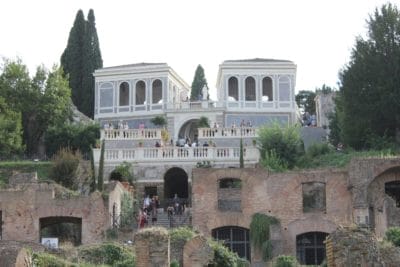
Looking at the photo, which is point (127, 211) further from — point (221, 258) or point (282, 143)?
point (221, 258)

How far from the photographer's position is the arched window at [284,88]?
61.9 m

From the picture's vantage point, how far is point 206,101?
60625 mm

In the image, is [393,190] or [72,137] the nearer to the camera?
[393,190]

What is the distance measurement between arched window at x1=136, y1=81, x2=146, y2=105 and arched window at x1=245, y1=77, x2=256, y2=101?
8.08 metres

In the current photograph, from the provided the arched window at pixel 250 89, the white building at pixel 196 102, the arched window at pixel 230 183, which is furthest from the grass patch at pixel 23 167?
the arched window at pixel 250 89

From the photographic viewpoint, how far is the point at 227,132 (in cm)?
5303

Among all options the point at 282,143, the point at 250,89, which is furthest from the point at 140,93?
the point at 282,143

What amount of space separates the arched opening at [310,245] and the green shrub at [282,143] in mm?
10634

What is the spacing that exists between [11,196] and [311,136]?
2542 centimetres

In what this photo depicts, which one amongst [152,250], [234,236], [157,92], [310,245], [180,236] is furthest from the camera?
[157,92]

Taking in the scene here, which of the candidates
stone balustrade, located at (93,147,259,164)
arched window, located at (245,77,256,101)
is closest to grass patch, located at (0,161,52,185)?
stone balustrade, located at (93,147,259,164)

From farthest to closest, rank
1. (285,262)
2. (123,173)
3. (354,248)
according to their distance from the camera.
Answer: (123,173) < (285,262) < (354,248)

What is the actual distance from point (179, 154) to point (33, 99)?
13567 mm

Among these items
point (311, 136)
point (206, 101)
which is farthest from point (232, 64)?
point (311, 136)
